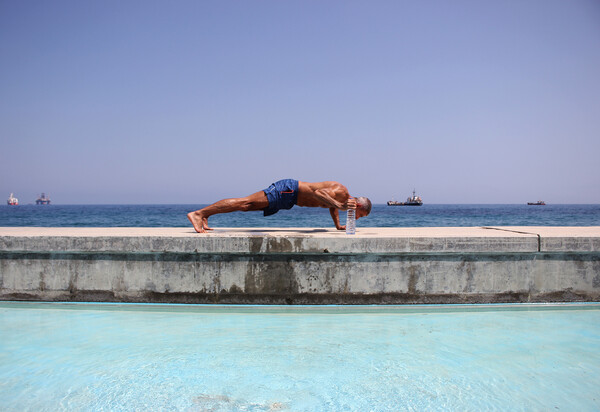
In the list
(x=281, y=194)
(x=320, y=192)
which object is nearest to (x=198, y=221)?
(x=281, y=194)

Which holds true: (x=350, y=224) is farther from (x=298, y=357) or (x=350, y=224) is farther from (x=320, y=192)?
(x=298, y=357)

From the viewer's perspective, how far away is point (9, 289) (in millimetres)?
5066

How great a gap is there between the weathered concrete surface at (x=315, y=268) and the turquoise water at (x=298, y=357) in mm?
176

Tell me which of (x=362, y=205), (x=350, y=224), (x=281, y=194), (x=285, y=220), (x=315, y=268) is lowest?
(x=285, y=220)

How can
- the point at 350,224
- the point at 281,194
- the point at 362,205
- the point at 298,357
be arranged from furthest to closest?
the point at 362,205 < the point at 281,194 < the point at 350,224 < the point at 298,357

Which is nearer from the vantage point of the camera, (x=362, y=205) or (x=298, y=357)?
(x=298, y=357)

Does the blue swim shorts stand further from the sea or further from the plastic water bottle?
the sea

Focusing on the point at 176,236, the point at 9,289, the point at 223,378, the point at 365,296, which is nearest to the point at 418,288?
the point at 365,296

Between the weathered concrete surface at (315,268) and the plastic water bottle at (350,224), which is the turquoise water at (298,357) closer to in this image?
the weathered concrete surface at (315,268)

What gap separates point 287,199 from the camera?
596 centimetres

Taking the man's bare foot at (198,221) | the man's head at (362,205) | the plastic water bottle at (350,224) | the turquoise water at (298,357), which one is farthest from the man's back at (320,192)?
the turquoise water at (298,357)

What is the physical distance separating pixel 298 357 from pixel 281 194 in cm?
280

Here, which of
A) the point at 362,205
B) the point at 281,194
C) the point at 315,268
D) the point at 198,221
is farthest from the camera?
the point at 362,205

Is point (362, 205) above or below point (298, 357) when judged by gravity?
above
